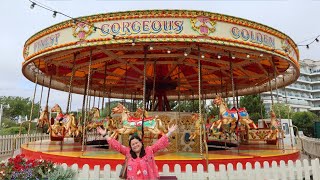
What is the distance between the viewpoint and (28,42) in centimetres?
880

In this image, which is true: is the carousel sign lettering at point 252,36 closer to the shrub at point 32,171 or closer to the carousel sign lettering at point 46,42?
the carousel sign lettering at point 46,42

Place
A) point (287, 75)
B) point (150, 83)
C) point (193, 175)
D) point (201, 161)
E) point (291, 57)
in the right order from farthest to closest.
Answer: point (287, 75) → point (150, 83) → point (291, 57) → point (201, 161) → point (193, 175)

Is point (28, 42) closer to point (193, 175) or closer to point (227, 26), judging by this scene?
point (227, 26)

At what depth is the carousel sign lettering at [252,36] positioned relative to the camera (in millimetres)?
6910

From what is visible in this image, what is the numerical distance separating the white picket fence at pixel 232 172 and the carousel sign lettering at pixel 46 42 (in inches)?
162

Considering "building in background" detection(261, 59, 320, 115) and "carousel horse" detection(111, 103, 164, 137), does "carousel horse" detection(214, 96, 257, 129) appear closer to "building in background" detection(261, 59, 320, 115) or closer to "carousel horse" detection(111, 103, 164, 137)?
"carousel horse" detection(111, 103, 164, 137)

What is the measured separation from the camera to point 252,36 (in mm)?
7168

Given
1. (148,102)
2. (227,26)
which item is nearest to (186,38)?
(227,26)

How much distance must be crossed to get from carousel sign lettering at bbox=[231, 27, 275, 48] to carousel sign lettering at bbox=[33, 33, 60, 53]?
4.94 m

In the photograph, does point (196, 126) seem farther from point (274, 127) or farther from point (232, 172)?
point (274, 127)

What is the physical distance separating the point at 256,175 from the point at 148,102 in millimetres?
8024

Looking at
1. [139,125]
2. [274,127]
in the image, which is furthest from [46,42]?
[274,127]

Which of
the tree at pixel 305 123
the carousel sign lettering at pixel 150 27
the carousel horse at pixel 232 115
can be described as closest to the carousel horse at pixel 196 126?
the carousel horse at pixel 232 115

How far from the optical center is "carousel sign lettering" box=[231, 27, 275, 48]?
6910mm
